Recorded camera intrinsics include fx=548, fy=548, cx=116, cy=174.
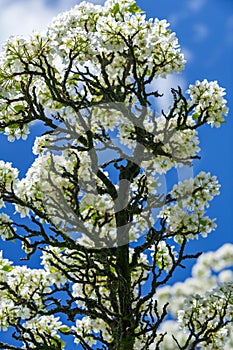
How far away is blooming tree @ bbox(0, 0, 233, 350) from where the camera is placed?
5289mm

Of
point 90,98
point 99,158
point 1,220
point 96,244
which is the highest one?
point 90,98

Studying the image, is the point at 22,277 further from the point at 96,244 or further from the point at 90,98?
the point at 90,98

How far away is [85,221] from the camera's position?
5.77m

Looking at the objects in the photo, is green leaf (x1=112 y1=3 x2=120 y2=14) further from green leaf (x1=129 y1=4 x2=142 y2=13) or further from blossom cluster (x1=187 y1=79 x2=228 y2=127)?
blossom cluster (x1=187 y1=79 x2=228 y2=127)

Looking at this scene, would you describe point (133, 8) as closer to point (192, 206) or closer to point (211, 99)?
point (211, 99)

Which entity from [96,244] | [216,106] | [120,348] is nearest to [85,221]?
[96,244]

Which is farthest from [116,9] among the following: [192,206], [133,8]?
[192,206]

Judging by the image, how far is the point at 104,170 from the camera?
234 inches

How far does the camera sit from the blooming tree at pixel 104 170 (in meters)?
5.29

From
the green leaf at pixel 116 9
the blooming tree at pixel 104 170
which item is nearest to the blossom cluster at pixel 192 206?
the blooming tree at pixel 104 170

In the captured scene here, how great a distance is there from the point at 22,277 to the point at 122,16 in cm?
310

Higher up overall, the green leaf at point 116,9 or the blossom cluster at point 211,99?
the green leaf at point 116,9

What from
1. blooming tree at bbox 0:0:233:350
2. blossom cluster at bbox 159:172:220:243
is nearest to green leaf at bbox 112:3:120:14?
blooming tree at bbox 0:0:233:350

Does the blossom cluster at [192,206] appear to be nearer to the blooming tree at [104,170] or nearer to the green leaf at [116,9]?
the blooming tree at [104,170]
